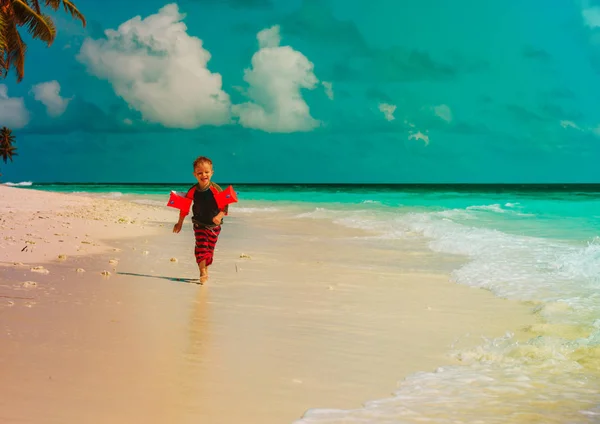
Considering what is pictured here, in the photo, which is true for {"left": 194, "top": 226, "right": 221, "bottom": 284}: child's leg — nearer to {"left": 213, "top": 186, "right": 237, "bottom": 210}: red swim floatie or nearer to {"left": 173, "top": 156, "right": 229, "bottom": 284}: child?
{"left": 173, "top": 156, "right": 229, "bottom": 284}: child

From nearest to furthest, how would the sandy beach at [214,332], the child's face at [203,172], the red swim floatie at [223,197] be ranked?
the sandy beach at [214,332]
the child's face at [203,172]
the red swim floatie at [223,197]

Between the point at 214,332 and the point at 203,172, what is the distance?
9.32 ft

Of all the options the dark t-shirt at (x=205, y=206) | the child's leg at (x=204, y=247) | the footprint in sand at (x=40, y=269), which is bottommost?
the footprint in sand at (x=40, y=269)

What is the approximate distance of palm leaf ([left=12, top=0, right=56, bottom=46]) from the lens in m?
21.0

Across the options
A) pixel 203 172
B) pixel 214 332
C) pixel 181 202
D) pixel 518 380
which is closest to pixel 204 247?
pixel 181 202

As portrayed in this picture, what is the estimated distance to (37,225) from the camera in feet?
45.6

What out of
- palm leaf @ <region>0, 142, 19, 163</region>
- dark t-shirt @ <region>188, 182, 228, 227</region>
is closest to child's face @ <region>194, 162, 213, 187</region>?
dark t-shirt @ <region>188, 182, 228, 227</region>

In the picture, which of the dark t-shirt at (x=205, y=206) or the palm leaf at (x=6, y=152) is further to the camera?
the palm leaf at (x=6, y=152)

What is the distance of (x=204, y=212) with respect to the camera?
759cm

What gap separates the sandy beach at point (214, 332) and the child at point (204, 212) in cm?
39

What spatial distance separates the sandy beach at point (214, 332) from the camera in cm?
343

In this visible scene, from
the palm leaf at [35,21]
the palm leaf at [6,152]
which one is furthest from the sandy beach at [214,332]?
the palm leaf at [6,152]

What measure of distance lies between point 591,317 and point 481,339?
1.80m

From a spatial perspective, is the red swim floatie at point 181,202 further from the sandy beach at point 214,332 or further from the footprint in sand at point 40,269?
the footprint in sand at point 40,269
